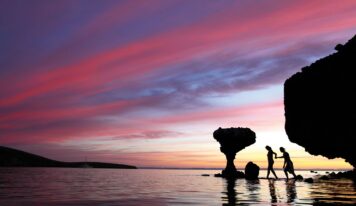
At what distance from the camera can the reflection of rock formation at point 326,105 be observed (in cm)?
1955

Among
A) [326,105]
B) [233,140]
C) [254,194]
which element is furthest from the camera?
[233,140]

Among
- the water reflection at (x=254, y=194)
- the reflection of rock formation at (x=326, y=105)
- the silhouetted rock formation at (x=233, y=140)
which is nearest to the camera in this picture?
the water reflection at (x=254, y=194)

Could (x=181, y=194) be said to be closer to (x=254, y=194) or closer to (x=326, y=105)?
(x=254, y=194)

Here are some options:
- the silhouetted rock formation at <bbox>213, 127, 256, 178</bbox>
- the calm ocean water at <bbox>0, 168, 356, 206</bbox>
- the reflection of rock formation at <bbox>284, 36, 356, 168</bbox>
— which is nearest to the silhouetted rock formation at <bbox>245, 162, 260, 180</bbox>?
the silhouetted rock formation at <bbox>213, 127, 256, 178</bbox>

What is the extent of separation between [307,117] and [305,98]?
4.52ft

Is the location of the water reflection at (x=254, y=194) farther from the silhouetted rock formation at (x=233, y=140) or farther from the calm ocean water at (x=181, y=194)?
the silhouetted rock formation at (x=233, y=140)

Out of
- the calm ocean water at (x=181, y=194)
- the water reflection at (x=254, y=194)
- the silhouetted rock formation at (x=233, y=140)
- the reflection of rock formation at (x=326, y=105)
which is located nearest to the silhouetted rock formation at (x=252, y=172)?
the silhouetted rock formation at (x=233, y=140)

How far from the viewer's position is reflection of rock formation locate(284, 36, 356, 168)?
64.1 ft

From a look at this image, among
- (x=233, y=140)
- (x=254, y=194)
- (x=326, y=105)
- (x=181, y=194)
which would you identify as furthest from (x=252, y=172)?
(x=181, y=194)

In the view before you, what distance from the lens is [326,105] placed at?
2186 centimetres

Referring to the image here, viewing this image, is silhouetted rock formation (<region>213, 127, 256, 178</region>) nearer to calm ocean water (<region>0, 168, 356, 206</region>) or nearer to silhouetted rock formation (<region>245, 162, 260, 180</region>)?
silhouetted rock formation (<region>245, 162, 260, 180</region>)

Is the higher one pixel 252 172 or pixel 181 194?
pixel 252 172

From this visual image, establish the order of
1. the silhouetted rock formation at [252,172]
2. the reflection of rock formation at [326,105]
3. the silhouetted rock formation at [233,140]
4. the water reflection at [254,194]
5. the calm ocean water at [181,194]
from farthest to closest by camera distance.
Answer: the silhouetted rock formation at [233,140]
the silhouetted rock formation at [252,172]
the reflection of rock formation at [326,105]
the water reflection at [254,194]
the calm ocean water at [181,194]

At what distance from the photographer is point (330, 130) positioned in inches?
885
